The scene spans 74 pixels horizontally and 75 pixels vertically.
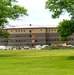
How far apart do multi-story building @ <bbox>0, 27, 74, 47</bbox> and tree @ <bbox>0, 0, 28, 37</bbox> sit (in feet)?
378

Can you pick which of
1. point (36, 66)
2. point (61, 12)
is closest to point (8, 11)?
point (61, 12)

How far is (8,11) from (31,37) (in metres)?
121

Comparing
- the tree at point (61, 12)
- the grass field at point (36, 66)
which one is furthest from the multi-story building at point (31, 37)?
the grass field at point (36, 66)

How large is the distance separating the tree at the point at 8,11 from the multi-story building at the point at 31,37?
115270 mm

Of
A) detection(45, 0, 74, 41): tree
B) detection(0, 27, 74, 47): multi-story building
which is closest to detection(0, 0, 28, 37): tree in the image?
detection(45, 0, 74, 41): tree

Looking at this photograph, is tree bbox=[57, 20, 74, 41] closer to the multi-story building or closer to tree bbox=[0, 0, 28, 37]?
tree bbox=[0, 0, 28, 37]

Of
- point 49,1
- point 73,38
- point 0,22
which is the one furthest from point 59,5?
point 73,38

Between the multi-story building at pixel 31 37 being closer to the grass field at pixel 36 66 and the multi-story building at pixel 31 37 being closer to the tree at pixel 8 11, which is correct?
the tree at pixel 8 11

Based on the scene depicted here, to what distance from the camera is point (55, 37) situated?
180000 millimetres

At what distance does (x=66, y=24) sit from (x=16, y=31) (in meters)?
133

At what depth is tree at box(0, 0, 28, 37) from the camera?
61062 millimetres

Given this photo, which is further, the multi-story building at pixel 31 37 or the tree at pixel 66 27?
the multi-story building at pixel 31 37

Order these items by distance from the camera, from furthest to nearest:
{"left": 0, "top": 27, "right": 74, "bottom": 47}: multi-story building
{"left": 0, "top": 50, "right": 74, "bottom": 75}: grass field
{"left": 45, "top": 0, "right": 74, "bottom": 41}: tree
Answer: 1. {"left": 0, "top": 27, "right": 74, "bottom": 47}: multi-story building
2. {"left": 45, "top": 0, "right": 74, "bottom": 41}: tree
3. {"left": 0, "top": 50, "right": 74, "bottom": 75}: grass field

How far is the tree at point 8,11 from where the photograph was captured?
200 feet
